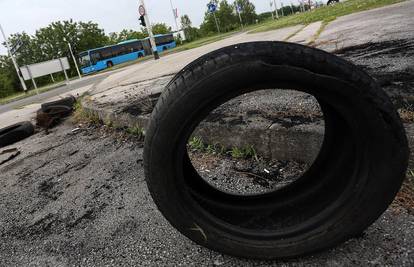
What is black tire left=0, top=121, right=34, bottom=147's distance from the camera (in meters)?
5.80

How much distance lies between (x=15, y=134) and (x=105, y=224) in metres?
4.50

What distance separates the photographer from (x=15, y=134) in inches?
232

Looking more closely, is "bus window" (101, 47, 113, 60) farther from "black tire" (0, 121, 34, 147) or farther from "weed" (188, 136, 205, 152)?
"weed" (188, 136, 205, 152)

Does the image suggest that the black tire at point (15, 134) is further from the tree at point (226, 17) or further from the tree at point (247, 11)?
the tree at point (247, 11)

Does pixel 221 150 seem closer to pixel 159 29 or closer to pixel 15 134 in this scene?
pixel 15 134

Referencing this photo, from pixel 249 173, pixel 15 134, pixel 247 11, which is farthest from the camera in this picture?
pixel 247 11

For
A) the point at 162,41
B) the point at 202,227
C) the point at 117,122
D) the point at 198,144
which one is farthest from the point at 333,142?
the point at 162,41

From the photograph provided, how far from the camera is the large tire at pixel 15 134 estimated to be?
228 inches

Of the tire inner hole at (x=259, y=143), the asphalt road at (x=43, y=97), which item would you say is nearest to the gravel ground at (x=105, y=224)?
the tire inner hole at (x=259, y=143)

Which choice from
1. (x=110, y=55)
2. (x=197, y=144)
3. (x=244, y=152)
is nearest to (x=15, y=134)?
(x=197, y=144)

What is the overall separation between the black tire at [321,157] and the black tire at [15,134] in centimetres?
519

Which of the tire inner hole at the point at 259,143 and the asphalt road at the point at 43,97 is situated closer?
the tire inner hole at the point at 259,143

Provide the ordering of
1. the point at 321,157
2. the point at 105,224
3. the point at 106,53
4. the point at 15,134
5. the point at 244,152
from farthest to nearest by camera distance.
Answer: the point at 106,53
the point at 15,134
the point at 244,152
the point at 105,224
the point at 321,157

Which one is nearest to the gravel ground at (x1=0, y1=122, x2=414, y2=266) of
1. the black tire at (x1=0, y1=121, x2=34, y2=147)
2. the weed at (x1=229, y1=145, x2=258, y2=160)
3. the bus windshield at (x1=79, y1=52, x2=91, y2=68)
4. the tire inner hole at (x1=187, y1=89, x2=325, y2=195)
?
the tire inner hole at (x1=187, y1=89, x2=325, y2=195)
